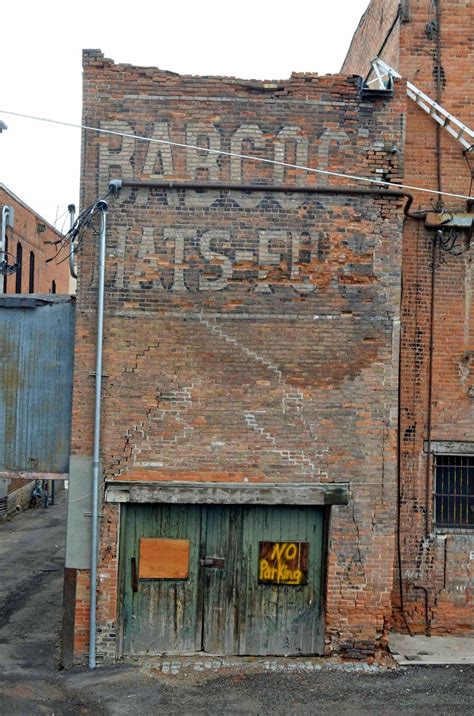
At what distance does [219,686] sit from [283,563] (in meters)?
1.86

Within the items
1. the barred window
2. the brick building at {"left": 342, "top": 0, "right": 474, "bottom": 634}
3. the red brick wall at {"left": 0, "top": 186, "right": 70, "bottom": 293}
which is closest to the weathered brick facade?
the brick building at {"left": 342, "top": 0, "right": 474, "bottom": 634}

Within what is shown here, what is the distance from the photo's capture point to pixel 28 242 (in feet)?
87.5

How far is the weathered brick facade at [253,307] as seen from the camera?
984cm

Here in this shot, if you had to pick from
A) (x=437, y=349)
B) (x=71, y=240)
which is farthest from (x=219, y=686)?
(x=71, y=240)

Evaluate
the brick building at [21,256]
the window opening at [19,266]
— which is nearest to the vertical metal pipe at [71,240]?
the brick building at [21,256]

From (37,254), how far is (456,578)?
21.9 meters

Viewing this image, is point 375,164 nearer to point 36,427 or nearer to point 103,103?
point 103,103

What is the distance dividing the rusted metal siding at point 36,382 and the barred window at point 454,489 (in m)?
5.67

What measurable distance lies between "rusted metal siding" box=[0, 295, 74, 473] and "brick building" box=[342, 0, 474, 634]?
5.10 metres

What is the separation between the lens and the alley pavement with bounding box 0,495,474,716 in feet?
27.6

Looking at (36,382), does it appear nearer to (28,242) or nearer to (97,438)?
(97,438)

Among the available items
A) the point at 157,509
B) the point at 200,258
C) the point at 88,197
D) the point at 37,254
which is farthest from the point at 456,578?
the point at 37,254

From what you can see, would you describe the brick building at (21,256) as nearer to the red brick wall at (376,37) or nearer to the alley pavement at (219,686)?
the red brick wall at (376,37)

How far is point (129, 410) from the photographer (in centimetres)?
980
